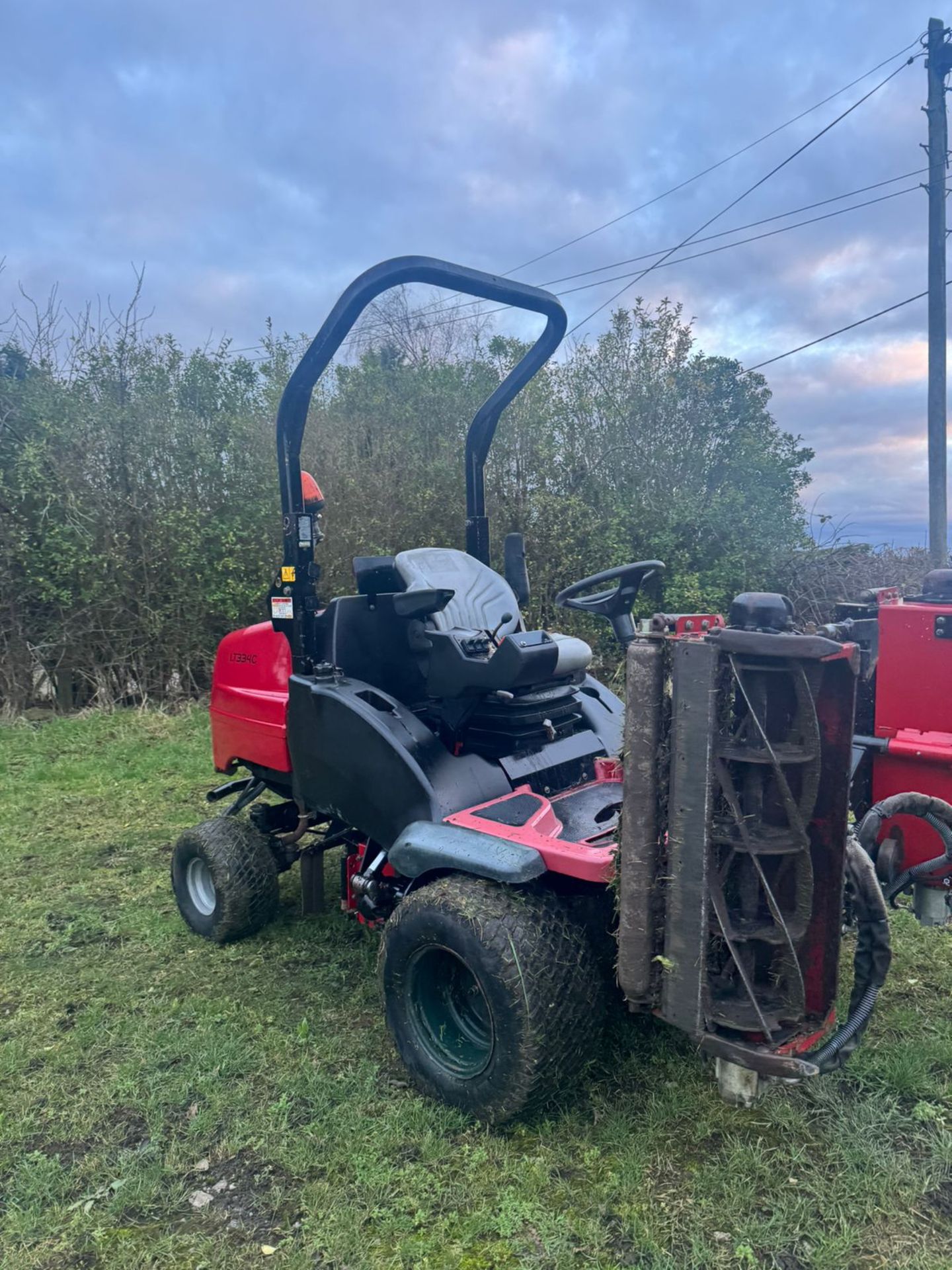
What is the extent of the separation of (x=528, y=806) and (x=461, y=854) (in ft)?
1.15

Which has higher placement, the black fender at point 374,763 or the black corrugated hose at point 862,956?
the black fender at point 374,763

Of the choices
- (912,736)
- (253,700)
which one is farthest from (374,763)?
(912,736)

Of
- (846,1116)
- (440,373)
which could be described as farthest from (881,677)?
(440,373)

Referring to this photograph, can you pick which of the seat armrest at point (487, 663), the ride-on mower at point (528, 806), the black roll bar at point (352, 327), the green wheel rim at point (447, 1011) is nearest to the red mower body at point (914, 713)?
the ride-on mower at point (528, 806)

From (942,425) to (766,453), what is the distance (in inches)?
69.9

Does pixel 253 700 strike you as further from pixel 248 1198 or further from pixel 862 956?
pixel 862 956

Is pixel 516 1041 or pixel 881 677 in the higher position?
pixel 881 677

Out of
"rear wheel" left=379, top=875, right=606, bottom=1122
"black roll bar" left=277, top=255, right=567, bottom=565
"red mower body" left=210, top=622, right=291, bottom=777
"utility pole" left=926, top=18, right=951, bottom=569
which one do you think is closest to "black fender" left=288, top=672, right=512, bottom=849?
"red mower body" left=210, top=622, right=291, bottom=777

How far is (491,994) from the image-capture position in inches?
91.5

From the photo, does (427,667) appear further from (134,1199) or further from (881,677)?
(134,1199)

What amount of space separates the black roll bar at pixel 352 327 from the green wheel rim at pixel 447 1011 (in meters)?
1.54

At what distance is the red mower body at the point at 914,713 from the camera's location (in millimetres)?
2873

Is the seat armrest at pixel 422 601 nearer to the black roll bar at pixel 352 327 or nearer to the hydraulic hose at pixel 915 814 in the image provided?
the black roll bar at pixel 352 327

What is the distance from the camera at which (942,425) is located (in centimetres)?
885
